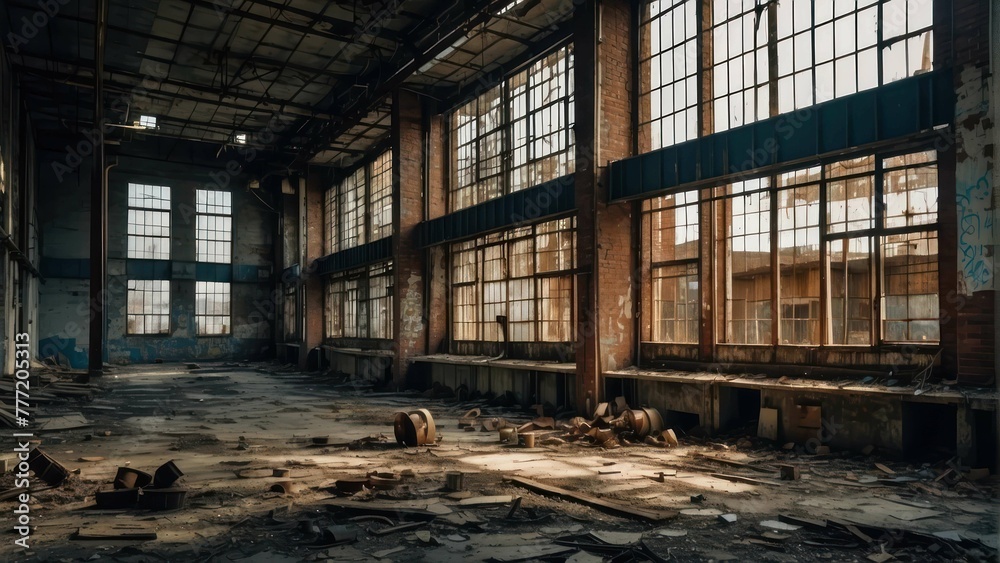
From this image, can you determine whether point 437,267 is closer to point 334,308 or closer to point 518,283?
point 518,283

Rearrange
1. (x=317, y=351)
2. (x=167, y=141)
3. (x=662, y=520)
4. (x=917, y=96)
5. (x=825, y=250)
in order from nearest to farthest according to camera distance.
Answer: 1. (x=662, y=520)
2. (x=917, y=96)
3. (x=825, y=250)
4. (x=317, y=351)
5. (x=167, y=141)

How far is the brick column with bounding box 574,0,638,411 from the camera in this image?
42.2ft

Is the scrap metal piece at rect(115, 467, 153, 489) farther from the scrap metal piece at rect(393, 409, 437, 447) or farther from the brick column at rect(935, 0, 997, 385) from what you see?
the brick column at rect(935, 0, 997, 385)

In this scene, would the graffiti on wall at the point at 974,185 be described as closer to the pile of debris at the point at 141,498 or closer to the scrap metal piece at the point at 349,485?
the scrap metal piece at the point at 349,485

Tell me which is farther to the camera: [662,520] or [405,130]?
[405,130]

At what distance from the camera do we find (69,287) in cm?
2814

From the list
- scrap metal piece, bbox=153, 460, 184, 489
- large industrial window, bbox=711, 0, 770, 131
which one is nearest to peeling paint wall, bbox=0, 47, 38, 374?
scrap metal piece, bbox=153, 460, 184, 489

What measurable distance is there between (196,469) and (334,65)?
1388 centimetres

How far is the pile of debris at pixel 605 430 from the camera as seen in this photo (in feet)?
35.5

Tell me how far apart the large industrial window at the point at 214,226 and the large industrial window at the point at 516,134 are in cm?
1690

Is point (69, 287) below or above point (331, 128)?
below

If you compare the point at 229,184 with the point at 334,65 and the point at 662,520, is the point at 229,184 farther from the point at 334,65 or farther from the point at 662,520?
the point at 662,520

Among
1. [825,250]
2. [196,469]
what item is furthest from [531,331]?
[196,469]

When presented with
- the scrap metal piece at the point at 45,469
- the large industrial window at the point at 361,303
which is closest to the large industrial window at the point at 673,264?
the scrap metal piece at the point at 45,469
